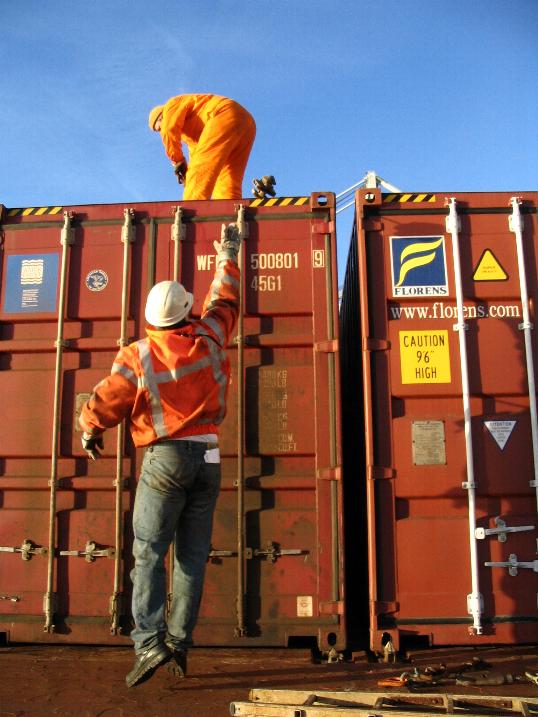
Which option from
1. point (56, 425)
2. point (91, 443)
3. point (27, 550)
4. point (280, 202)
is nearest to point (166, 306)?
point (91, 443)

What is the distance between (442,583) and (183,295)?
92.7 inches

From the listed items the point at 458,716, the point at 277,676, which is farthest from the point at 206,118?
the point at 458,716

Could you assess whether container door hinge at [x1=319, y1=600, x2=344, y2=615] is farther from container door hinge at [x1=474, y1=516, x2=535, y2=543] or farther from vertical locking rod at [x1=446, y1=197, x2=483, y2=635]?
container door hinge at [x1=474, y1=516, x2=535, y2=543]

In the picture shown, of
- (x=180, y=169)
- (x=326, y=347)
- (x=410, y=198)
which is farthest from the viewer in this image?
(x=180, y=169)

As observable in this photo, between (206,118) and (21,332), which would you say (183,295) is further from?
(206,118)

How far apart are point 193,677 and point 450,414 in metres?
2.18

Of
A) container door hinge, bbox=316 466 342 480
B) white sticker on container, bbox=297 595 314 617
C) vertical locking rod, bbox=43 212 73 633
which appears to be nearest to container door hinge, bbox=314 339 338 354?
container door hinge, bbox=316 466 342 480

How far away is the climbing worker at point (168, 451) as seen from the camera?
3465mm

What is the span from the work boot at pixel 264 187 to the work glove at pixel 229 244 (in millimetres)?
1687

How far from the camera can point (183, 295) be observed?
3746 millimetres

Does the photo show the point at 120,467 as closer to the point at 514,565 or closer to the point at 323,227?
the point at 323,227

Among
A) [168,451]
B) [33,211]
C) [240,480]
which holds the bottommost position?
[240,480]

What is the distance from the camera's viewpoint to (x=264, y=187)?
605 centimetres

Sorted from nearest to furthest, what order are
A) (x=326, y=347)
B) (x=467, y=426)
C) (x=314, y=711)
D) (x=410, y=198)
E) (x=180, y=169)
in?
(x=314, y=711) < (x=467, y=426) < (x=326, y=347) < (x=410, y=198) < (x=180, y=169)
